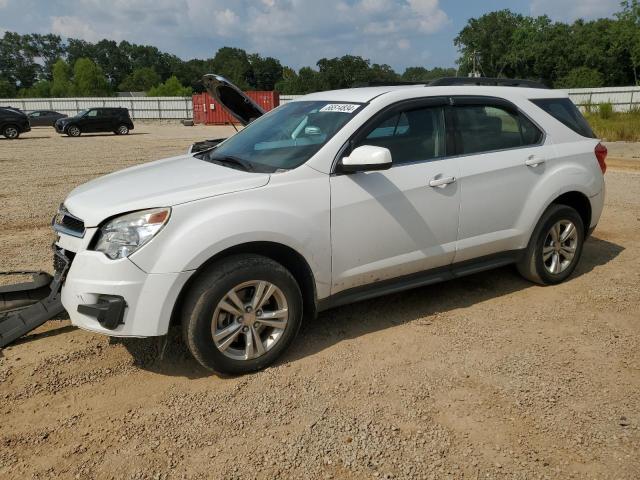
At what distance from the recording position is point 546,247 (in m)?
4.88

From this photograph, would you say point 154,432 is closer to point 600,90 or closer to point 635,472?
point 635,472

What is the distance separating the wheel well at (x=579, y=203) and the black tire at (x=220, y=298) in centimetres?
281

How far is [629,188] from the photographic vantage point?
9.71m

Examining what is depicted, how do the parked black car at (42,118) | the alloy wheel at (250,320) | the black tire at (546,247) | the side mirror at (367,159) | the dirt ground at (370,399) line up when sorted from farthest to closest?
the parked black car at (42,118) < the black tire at (546,247) < the side mirror at (367,159) < the alloy wheel at (250,320) < the dirt ground at (370,399)

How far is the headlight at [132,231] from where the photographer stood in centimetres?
309

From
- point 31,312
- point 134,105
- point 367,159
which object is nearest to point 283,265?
point 367,159

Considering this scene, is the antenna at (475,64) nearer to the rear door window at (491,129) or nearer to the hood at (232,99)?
the hood at (232,99)

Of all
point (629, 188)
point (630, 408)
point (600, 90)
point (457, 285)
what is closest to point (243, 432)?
point (630, 408)

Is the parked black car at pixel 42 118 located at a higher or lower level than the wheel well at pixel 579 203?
higher

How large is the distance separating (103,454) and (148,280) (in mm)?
926

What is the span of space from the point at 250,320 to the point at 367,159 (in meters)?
1.26

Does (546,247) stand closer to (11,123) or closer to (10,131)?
(11,123)

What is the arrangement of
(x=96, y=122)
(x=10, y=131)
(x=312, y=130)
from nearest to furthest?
(x=312, y=130) → (x=10, y=131) → (x=96, y=122)

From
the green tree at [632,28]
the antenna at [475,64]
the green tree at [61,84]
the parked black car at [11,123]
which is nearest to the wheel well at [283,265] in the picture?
the parked black car at [11,123]
